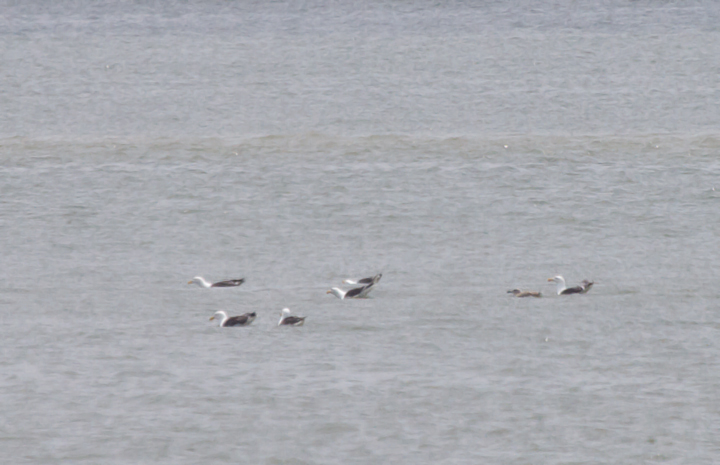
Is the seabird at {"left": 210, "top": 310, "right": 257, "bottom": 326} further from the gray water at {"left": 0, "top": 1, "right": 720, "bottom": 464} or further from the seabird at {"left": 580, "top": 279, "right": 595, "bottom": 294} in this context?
the seabird at {"left": 580, "top": 279, "right": 595, "bottom": 294}

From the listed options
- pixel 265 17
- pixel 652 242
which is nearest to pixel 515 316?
pixel 652 242

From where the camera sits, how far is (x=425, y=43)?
89.2 ft

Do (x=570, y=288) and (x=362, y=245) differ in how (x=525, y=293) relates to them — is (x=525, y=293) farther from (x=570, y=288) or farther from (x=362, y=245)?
(x=362, y=245)

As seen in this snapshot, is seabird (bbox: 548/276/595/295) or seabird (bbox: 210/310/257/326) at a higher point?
seabird (bbox: 210/310/257/326)

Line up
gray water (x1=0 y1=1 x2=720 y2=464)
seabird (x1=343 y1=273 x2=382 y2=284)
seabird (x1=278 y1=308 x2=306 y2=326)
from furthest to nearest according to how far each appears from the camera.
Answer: seabird (x1=343 y1=273 x2=382 y2=284) → seabird (x1=278 y1=308 x2=306 y2=326) → gray water (x1=0 y1=1 x2=720 y2=464)

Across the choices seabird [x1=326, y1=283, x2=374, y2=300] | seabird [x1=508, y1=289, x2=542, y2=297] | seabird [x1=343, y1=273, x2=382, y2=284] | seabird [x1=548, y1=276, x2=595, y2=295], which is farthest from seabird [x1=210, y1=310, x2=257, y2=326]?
seabird [x1=548, y1=276, x2=595, y2=295]

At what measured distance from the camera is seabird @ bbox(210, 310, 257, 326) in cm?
1114

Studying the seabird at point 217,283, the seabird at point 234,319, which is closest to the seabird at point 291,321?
the seabird at point 234,319

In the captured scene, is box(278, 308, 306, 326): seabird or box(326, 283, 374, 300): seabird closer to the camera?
box(278, 308, 306, 326): seabird

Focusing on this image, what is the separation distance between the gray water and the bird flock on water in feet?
0.37

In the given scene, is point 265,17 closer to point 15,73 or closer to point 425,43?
point 425,43

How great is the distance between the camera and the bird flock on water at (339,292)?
11.1m

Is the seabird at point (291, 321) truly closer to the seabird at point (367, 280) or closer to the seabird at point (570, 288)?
the seabird at point (367, 280)

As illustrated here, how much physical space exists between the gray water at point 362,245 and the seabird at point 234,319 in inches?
4.5
